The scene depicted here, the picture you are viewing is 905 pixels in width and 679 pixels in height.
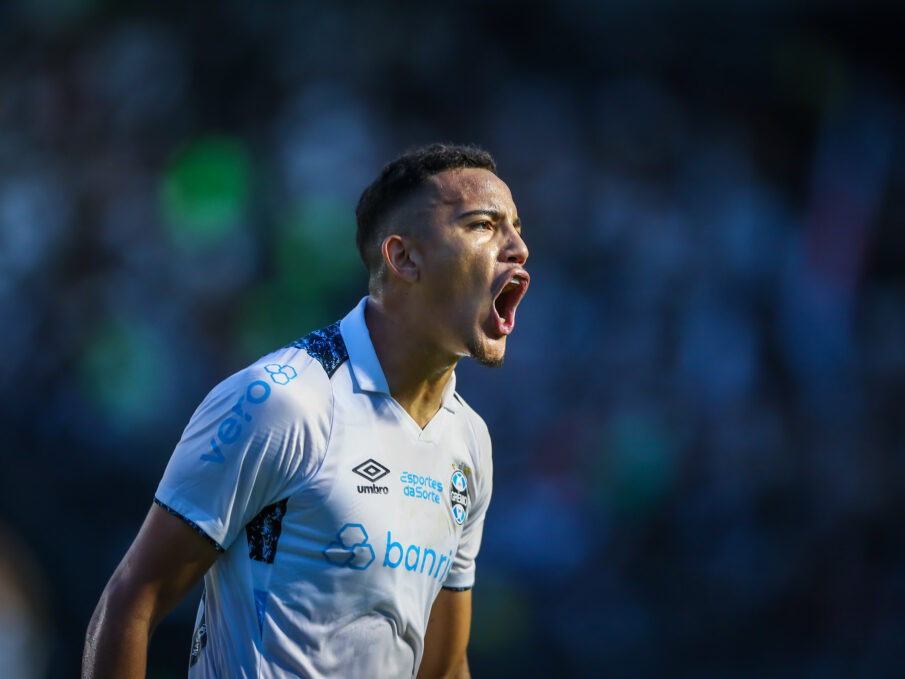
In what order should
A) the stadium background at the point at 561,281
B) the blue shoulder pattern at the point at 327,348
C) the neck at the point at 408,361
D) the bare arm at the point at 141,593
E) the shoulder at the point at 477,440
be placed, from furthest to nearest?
the stadium background at the point at 561,281
the shoulder at the point at 477,440
the neck at the point at 408,361
the blue shoulder pattern at the point at 327,348
the bare arm at the point at 141,593

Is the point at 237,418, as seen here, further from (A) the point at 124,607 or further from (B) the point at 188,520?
(A) the point at 124,607

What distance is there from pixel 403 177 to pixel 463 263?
0.29 metres

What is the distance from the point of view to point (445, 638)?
2650 mm

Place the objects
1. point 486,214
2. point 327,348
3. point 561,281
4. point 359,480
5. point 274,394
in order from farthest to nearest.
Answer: point 561,281 → point 486,214 → point 327,348 → point 359,480 → point 274,394

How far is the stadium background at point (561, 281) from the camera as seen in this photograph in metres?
6.10

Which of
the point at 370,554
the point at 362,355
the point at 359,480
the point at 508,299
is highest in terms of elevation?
the point at 508,299

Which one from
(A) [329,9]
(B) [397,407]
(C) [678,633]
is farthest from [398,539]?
(A) [329,9]

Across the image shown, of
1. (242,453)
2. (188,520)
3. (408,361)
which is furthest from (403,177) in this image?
(188,520)

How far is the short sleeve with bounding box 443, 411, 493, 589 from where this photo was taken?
8.49 feet

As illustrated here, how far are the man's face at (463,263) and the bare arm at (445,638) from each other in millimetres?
712

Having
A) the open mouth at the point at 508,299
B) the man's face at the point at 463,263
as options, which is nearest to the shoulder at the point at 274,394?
the man's face at the point at 463,263

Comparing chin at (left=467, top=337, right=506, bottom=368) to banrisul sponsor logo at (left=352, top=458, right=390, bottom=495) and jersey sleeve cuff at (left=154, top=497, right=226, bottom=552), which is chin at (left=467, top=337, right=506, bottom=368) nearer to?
banrisul sponsor logo at (left=352, top=458, right=390, bottom=495)

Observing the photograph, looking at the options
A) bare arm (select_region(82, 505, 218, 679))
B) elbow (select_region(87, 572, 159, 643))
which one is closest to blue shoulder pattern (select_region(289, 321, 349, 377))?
bare arm (select_region(82, 505, 218, 679))

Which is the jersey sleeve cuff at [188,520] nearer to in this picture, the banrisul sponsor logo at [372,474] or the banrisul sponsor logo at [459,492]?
the banrisul sponsor logo at [372,474]
